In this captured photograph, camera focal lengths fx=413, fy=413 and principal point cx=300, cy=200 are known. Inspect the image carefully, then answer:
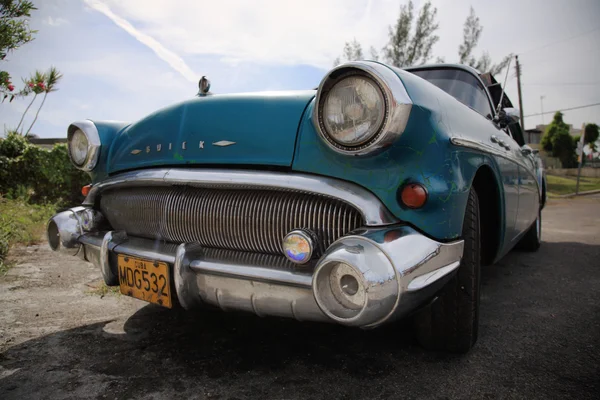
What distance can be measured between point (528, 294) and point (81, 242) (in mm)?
2723

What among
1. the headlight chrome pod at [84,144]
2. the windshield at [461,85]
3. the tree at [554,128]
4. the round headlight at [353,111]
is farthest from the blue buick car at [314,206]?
the tree at [554,128]

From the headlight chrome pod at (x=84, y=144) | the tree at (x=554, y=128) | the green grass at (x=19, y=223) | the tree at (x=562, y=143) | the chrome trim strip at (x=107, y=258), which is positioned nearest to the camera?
the chrome trim strip at (x=107, y=258)

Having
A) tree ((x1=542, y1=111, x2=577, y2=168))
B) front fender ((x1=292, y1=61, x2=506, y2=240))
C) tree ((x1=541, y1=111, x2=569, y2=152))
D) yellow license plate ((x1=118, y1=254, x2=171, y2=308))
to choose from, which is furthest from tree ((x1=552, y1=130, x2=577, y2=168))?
yellow license plate ((x1=118, y1=254, x2=171, y2=308))

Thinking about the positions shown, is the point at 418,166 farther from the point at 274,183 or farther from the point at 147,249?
the point at 147,249

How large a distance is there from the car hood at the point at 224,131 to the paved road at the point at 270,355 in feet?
2.70

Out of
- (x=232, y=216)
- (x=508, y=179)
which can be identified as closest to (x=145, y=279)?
(x=232, y=216)

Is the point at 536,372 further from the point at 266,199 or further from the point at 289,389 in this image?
the point at 266,199

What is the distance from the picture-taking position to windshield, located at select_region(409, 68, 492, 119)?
2438 mm

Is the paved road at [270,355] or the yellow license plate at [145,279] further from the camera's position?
the yellow license plate at [145,279]

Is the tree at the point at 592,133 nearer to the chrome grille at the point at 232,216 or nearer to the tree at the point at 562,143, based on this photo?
the tree at the point at 562,143

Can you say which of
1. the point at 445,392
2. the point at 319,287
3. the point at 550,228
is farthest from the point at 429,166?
the point at 550,228

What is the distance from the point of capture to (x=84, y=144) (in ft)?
7.32

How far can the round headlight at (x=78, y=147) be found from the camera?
221 cm

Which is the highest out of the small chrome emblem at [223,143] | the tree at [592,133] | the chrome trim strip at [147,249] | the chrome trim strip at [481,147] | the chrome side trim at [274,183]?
the tree at [592,133]
